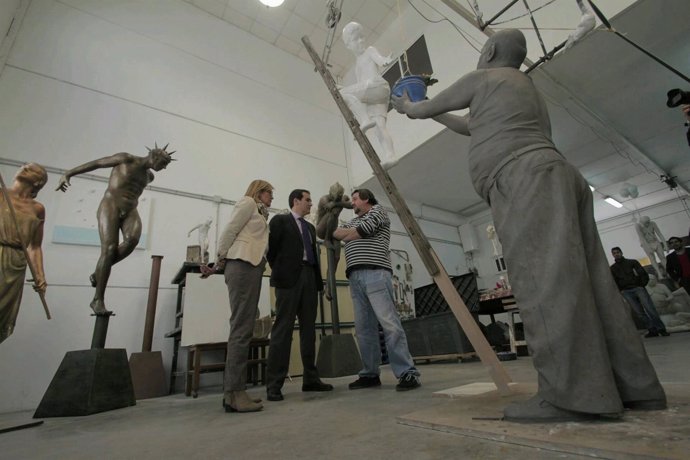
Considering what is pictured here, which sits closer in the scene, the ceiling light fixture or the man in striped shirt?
the man in striped shirt

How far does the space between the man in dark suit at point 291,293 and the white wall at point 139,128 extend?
2449 millimetres

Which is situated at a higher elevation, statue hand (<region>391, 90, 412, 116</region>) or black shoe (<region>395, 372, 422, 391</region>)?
statue hand (<region>391, 90, 412, 116</region>)

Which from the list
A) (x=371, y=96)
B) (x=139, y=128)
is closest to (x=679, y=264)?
(x=371, y=96)

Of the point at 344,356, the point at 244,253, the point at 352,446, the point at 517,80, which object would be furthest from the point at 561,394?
the point at 344,356

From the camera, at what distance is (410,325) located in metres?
4.86

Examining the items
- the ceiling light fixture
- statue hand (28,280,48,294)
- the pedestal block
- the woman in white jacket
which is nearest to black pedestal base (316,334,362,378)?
the woman in white jacket

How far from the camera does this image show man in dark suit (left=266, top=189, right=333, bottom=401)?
6.85 ft

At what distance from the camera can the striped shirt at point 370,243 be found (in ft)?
7.36

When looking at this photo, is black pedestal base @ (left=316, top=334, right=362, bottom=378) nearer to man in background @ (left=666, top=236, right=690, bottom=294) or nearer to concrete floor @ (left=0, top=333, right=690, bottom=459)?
concrete floor @ (left=0, top=333, right=690, bottom=459)

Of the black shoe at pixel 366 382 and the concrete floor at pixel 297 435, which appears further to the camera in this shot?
the black shoe at pixel 366 382

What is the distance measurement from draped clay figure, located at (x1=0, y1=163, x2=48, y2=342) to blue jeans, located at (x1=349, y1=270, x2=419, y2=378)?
7.10 ft

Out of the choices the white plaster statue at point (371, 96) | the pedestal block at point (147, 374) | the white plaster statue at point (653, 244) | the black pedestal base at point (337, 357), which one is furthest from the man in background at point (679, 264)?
the pedestal block at point (147, 374)

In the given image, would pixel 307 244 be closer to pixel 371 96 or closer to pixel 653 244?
pixel 371 96

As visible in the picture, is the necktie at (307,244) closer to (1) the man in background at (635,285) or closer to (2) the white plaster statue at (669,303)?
(1) the man in background at (635,285)
